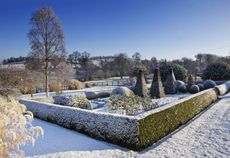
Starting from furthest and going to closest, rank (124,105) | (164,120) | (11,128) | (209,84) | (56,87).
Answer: (56,87) < (209,84) < (124,105) < (164,120) < (11,128)

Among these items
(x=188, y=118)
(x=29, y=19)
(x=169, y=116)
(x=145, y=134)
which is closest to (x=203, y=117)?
(x=188, y=118)

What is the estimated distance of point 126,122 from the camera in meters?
5.66

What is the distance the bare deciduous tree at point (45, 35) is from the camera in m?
18.0

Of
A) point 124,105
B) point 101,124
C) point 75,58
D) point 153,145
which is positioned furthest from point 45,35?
point 75,58

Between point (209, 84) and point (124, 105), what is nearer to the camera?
point (124, 105)

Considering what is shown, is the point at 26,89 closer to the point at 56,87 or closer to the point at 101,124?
the point at 56,87

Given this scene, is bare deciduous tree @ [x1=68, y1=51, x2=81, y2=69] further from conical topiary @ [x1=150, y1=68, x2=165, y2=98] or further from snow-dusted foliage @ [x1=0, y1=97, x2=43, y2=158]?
snow-dusted foliage @ [x1=0, y1=97, x2=43, y2=158]

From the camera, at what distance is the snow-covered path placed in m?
5.11

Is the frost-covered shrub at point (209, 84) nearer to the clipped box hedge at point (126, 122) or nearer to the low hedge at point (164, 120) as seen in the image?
the low hedge at point (164, 120)

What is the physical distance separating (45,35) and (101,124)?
14.5 metres

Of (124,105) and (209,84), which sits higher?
(209,84)

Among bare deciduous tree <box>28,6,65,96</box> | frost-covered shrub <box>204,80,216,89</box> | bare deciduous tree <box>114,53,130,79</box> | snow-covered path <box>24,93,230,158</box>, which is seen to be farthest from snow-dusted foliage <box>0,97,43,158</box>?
bare deciduous tree <box>114,53,130,79</box>

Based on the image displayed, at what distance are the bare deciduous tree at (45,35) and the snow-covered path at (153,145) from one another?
12162 mm

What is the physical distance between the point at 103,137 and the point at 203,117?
17.7 ft
